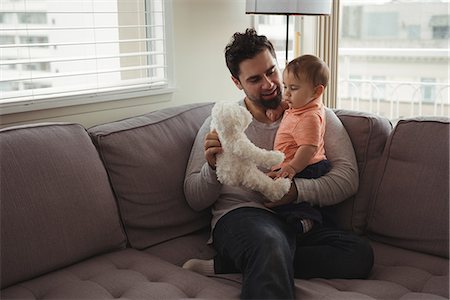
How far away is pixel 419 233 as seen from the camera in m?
1.98

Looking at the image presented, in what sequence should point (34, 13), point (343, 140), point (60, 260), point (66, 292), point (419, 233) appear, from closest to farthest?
point (66, 292) → point (60, 260) → point (419, 233) → point (343, 140) → point (34, 13)

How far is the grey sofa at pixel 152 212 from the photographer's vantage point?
171 cm

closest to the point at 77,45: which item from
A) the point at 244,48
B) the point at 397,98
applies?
the point at 244,48

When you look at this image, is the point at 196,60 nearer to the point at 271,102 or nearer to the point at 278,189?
the point at 271,102

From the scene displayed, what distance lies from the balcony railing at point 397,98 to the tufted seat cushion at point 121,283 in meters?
3.10

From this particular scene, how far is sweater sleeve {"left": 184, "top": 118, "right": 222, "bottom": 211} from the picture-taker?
6.53ft

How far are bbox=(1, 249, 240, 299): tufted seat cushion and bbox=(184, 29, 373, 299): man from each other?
12 cm

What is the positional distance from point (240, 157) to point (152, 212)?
440 mm

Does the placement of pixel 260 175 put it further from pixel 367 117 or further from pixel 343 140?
pixel 367 117

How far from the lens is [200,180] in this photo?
203cm

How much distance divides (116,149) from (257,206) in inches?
21.8

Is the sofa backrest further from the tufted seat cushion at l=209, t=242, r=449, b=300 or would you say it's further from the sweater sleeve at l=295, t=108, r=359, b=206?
the sweater sleeve at l=295, t=108, r=359, b=206

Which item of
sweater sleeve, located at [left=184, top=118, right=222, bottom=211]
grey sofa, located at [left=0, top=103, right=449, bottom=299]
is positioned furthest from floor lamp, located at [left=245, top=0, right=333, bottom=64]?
sweater sleeve, located at [left=184, top=118, right=222, bottom=211]

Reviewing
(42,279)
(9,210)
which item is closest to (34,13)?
(9,210)
